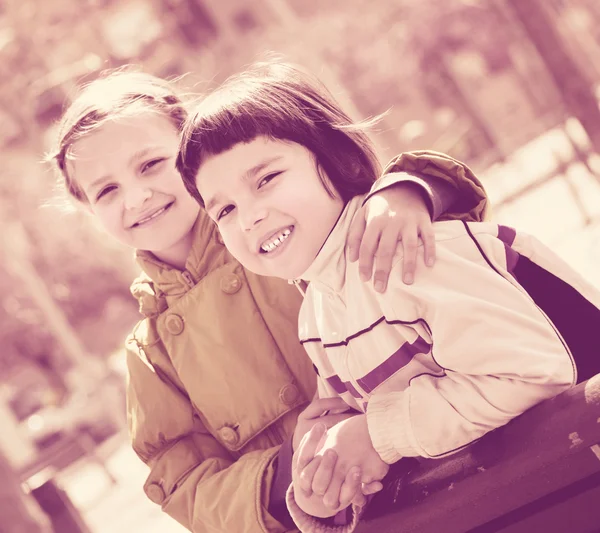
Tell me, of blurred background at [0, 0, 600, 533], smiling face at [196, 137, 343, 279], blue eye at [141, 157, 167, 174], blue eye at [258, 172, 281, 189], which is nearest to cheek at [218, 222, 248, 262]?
smiling face at [196, 137, 343, 279]

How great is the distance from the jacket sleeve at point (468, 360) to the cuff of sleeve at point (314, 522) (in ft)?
0.45

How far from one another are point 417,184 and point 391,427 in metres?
0.50

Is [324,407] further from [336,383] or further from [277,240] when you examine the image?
[277,240]

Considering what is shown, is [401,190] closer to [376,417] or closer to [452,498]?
[376,417]

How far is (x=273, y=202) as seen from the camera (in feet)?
4.79

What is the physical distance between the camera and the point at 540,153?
48.4 ft

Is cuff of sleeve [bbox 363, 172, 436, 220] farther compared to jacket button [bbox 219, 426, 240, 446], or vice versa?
jacket button [bbox 219, 426, 240, 446]

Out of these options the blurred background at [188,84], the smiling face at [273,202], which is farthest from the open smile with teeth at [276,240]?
the blurred background at [188,84]

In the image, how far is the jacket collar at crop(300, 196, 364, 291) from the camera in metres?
1.48

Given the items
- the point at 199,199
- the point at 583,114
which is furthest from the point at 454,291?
the point at 583,114

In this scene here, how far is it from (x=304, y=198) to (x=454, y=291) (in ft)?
1.31

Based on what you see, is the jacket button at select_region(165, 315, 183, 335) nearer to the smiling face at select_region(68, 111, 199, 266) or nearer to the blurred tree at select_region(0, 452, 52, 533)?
the smiling face at select_region(68, 111, 199, 266)

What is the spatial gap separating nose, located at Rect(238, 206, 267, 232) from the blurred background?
3.31 meters

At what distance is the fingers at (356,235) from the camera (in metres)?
1.43
